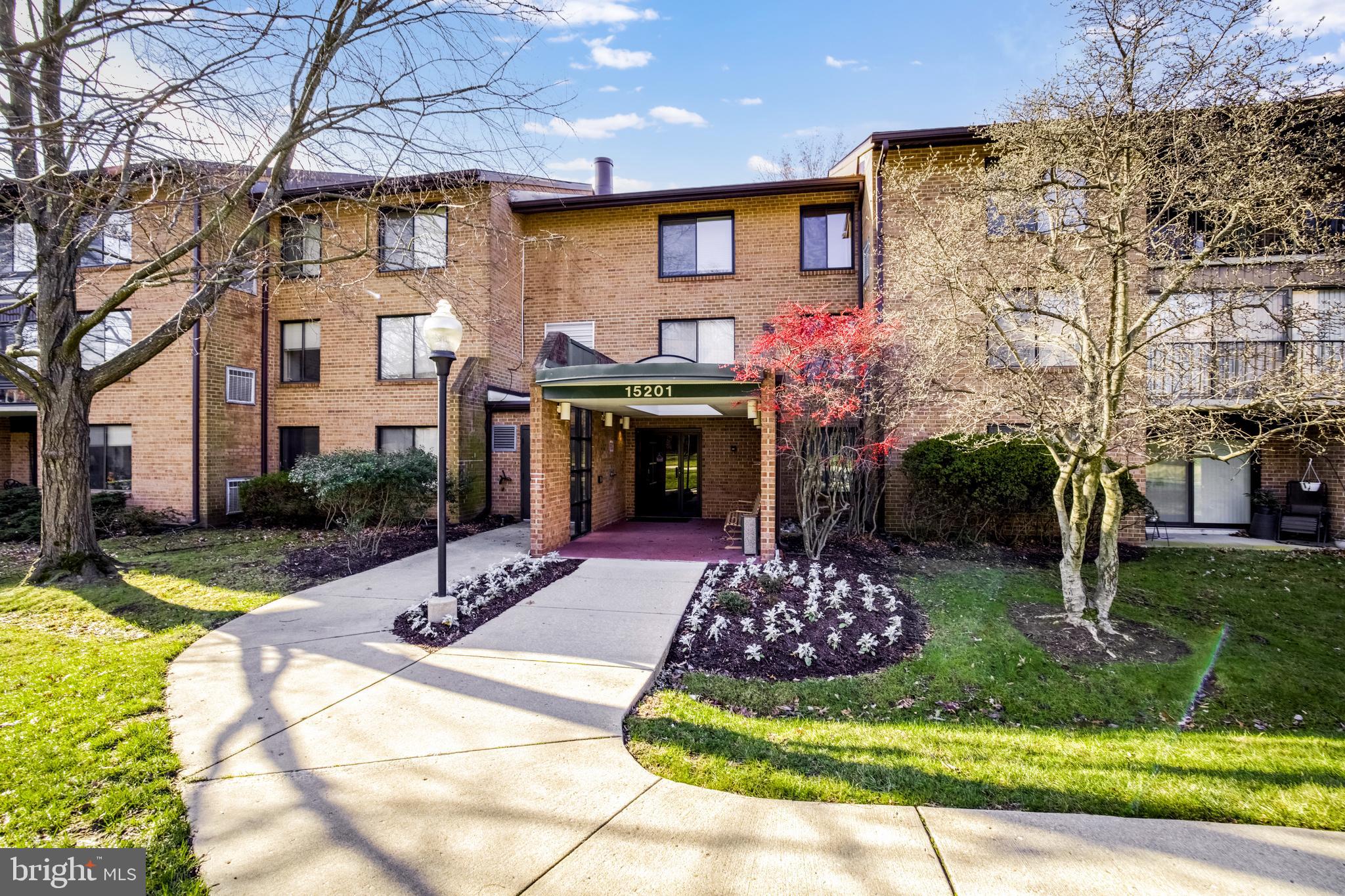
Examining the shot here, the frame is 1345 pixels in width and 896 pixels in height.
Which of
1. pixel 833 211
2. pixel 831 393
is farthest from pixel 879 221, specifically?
pixel 831 393

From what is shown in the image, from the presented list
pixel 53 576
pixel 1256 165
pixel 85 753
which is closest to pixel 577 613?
pixel 85 753

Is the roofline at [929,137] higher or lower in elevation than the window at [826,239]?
higher

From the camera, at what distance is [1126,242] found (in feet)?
17.9

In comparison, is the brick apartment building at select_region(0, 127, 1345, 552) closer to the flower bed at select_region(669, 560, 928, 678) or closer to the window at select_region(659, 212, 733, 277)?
the window at select_region(659, 212, 733, 277)

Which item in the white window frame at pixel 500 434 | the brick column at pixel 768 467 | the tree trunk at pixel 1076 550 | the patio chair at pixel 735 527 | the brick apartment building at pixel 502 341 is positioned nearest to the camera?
the tree trunk at pixel 1076 550

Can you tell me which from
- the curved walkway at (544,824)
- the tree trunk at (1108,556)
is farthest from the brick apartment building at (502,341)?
the curved walkway at (544,824)

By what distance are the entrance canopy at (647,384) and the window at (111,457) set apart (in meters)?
11.1

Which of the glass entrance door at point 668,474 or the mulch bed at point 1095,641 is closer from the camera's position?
the mulch bed at point 1095,641

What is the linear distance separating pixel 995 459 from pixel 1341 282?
6.00 meters

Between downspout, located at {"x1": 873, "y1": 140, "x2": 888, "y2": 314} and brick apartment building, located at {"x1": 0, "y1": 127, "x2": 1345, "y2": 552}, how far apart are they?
1.23ft

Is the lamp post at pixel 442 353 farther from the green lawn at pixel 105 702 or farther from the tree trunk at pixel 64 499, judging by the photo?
the tree trunk at pixel 64 499

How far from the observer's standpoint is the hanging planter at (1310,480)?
454 inches

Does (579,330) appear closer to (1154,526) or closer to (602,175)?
(602,175)

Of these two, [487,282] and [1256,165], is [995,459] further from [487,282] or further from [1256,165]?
[487,282]
